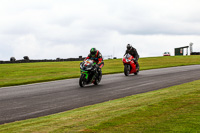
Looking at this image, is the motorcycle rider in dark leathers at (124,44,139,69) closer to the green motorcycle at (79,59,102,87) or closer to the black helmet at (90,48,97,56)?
the black helmet at (90,48,97,56)

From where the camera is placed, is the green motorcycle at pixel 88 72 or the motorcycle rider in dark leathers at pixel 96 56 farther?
the motorcycle rider in dark leathers at pixel 96 56

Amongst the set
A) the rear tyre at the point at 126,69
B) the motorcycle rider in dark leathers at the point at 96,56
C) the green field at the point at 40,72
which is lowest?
the green field at the point at 40,72

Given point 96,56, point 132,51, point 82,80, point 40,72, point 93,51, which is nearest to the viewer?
point 82,80

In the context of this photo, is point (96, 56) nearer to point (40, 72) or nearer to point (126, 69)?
point (126, 69)

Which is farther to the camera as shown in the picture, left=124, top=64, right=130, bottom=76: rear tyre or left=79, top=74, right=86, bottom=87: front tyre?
left=124, top=64, right=130, bottom=76: rear tyre

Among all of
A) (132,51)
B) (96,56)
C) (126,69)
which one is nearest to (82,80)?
(96,56)

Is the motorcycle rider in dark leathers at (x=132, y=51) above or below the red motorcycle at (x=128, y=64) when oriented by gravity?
above

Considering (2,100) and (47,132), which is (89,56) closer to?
(2,100)

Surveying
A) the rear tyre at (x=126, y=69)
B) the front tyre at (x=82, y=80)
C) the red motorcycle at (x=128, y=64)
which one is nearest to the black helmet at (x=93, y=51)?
the front tyre at (x=82, y=80)

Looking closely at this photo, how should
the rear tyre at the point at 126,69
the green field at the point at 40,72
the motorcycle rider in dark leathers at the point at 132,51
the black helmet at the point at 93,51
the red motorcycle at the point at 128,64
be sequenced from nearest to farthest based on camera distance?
the black helmet at the point at 93,51, the green field at the point at 40,72, the red motorcycle at the point at 128,64, the rear tyre at the point at 126,69, the motorcycle rider in dark leathers at the point at 132,51

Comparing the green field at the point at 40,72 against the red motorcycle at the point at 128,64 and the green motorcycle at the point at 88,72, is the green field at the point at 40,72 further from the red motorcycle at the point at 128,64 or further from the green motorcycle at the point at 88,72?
the green motorcycle at the point at 88,72

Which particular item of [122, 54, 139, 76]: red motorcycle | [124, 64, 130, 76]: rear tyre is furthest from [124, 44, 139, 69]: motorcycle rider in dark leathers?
[124, 64, 130, 76]: rear tyre

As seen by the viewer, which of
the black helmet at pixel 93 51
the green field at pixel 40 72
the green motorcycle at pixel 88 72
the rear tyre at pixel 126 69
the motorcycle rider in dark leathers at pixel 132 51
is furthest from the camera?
the motorcycle rider in dark leathers at pixel 132 51

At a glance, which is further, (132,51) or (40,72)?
(40,72)
